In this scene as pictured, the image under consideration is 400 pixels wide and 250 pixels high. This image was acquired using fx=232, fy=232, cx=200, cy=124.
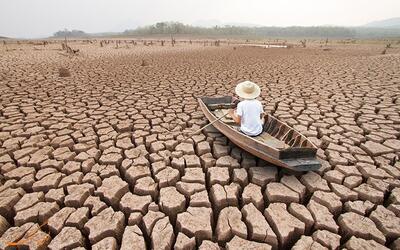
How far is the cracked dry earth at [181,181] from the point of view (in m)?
2.07

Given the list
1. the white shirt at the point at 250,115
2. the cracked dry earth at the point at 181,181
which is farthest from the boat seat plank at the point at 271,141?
the cracked dry earth at the point at 181,181

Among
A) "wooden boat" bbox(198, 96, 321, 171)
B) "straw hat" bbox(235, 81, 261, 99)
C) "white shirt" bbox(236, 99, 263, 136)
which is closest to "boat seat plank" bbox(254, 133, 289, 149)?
"wooden boat" bbox(198, 96, 321, 171)

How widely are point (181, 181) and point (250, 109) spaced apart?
1.38 meters

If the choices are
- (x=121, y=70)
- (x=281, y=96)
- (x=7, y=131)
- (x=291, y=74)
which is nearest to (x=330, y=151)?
(x=281, y=96)

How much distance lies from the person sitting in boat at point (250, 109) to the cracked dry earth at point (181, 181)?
44 centimetres

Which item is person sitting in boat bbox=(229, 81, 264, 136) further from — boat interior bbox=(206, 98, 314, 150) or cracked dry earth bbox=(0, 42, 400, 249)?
cracked dry earth bbox=(0, 42, 400, 249)

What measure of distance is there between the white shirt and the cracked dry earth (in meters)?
0.43

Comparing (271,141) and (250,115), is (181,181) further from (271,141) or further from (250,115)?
(271,141)

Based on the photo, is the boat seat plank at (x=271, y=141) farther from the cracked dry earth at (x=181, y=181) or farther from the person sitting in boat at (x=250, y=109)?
the cracked dry earth at (x=181, y=181)

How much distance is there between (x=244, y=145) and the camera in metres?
2.98

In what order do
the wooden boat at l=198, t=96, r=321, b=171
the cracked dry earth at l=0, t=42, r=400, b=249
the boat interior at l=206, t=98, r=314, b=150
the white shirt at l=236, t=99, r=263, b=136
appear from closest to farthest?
the cracked dry earth at l=0, t=42, r=400, b=249 < the wooden boat at l=198, t=96, r=321, b=171 < the boat interior at l=206, t=98, r=314, b=150 < the white shirt at l=236, t=99, r=263, b=136

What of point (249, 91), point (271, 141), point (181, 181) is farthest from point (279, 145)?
point (181, 181)

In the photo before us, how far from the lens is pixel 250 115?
3.30m

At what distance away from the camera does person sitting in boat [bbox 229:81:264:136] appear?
3.27 meters
